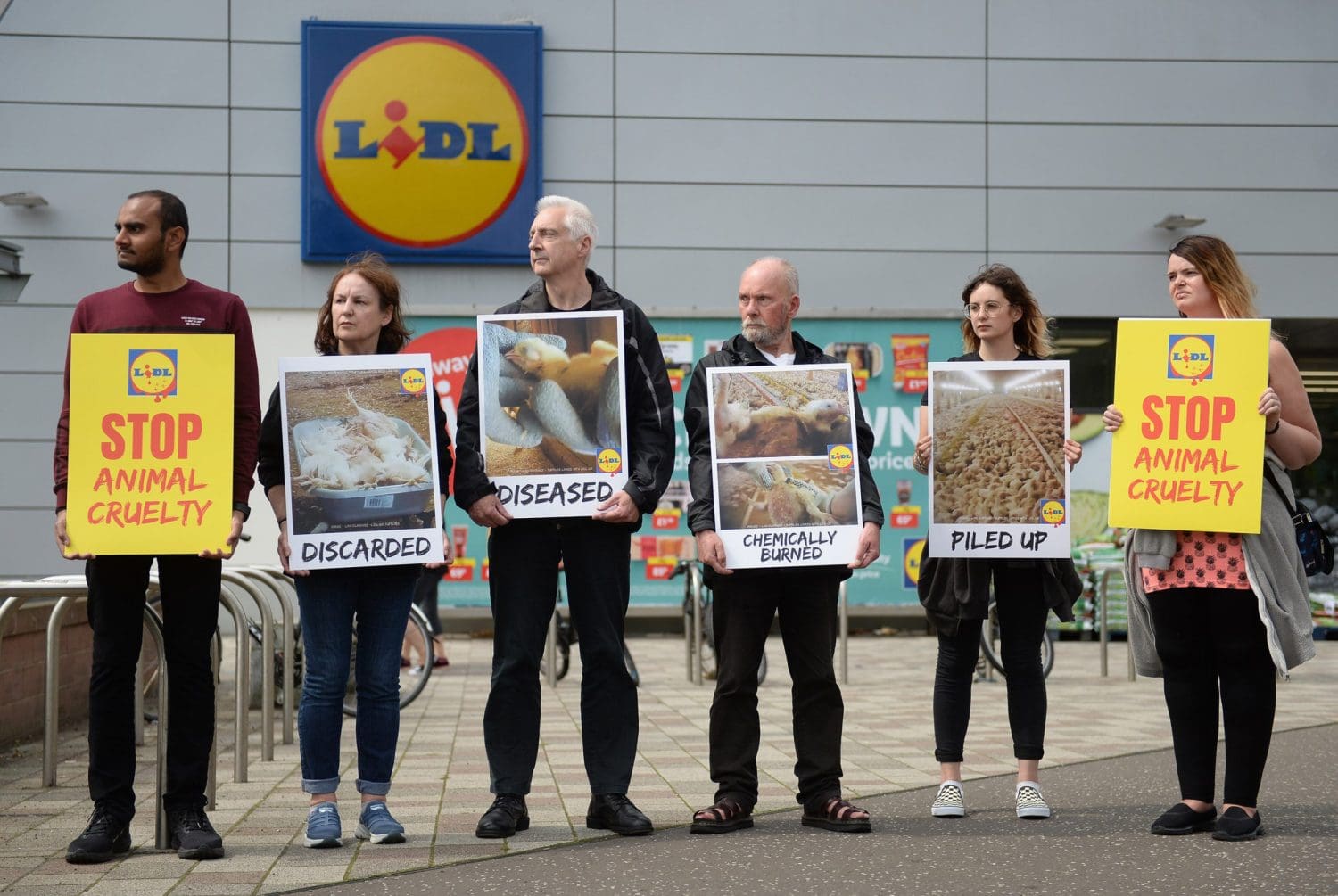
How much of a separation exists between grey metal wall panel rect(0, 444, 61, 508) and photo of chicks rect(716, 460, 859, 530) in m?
12.9

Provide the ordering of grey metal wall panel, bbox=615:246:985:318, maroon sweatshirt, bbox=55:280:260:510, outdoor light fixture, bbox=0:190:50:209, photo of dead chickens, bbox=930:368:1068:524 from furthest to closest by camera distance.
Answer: grey metal wall panel, bbox=615:246:985:318 → outdoor light fixture, bbox=0:190:50:209 → photo of dead chickens, bbox=930:368:1068:524 → maroon sweatshirt, bbox=55:280:260:510

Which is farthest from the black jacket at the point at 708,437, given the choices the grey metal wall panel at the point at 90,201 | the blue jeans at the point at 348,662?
the grey metal wall panel at the point at 90,201

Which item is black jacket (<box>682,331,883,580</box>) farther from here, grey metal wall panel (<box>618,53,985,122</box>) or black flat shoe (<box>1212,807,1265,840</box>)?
grey metal wall panel (<box>618,53,985,122</box>)

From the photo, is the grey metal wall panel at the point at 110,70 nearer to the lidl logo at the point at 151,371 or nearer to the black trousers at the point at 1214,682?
the lidl logo at the point at 151,371

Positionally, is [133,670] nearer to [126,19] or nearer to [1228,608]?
[1228,608]

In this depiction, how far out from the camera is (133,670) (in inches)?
187

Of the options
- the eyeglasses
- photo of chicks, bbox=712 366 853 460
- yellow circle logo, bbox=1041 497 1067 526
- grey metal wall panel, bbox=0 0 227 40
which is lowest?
yellow circle logo, bbox=1041 497 1067 526

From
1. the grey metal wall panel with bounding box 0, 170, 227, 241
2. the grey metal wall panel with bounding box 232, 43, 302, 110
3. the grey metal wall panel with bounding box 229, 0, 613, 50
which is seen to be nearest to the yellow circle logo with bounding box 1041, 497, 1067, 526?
the grey metal wall panel with bounding box 229, 0, 613, 50

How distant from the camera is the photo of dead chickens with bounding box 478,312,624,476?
514cm

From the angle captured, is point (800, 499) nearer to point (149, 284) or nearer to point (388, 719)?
point (388, 719)

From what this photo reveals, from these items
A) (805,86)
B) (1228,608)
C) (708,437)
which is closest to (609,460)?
(708,437)

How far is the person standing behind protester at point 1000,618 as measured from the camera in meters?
5.38

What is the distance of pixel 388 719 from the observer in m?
5.00

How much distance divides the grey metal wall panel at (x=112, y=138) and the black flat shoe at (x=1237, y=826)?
46.6 feet
